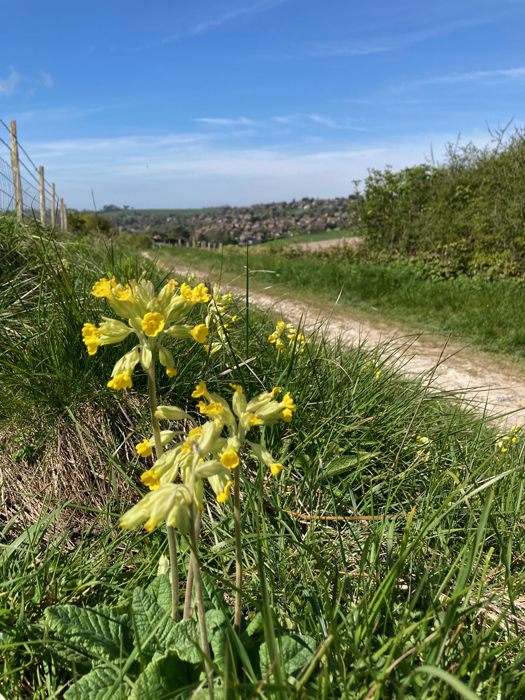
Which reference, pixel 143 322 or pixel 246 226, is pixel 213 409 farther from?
pixel 246 226

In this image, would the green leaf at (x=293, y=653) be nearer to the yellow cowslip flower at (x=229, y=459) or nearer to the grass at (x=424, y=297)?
the yellow cowslip flower at (x=229, y=459)

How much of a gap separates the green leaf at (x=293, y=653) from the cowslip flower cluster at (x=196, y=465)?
416mm

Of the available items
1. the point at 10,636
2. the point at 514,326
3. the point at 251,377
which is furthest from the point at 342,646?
the point at 514,326

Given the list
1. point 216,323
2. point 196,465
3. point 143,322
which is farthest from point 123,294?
point 216,323

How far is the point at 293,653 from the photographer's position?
1179mm

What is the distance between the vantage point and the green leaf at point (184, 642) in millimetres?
1209

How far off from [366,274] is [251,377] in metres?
8.22

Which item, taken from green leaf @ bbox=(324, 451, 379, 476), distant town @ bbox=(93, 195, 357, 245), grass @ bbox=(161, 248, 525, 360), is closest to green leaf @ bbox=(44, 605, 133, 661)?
green leaf @ bbox=(324, 451, 379, 476)

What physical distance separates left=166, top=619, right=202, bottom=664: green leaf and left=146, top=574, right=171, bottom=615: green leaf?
78mm

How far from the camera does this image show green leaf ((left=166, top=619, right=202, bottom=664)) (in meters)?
1.21

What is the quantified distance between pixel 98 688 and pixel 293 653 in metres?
0.48

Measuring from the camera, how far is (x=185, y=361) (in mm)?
2557

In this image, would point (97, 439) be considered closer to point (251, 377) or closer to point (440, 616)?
point (251, 377)

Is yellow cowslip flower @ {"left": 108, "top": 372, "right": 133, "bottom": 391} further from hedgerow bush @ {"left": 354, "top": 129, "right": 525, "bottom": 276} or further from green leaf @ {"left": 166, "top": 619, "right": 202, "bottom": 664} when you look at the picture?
hedgerow bush @ {"left": 354, "top": 129, "right": 525, "bottom": 276}
